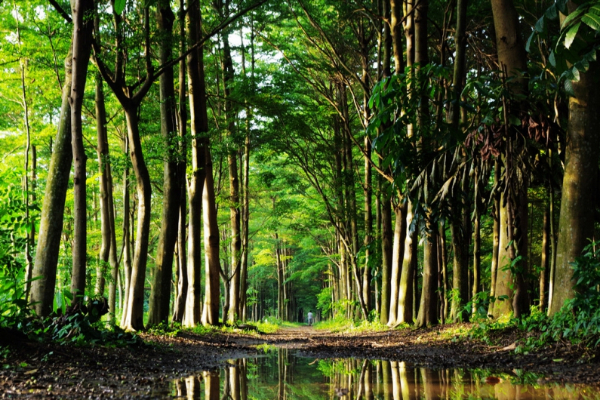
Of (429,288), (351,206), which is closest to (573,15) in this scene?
(429,288)

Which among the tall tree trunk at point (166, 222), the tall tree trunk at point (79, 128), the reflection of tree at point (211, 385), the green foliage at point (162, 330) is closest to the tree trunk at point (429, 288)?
the green foliage at point (162, 330)

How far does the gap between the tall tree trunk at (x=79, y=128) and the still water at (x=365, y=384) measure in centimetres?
292

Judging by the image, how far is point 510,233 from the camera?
7.27m

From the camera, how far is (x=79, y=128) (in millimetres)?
7277

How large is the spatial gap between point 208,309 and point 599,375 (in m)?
12.2

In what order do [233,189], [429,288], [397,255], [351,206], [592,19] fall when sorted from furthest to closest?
1. [233,189]
2. [351,206]
3. [397,255]
4. [429,288]
5. [592,19]

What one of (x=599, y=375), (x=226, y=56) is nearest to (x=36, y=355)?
(x=599, y=375)

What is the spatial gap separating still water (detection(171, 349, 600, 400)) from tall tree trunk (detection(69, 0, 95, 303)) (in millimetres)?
2921

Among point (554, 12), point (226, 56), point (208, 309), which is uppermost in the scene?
point (226, 56)

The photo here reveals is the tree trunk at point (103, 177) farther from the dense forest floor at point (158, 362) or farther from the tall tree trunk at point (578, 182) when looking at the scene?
the tall tree trunk at point (578, 182)

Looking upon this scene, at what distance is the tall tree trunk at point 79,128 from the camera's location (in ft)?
23.4

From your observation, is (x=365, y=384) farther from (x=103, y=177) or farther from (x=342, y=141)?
(x=342, y=141)

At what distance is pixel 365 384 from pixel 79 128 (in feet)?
17.9

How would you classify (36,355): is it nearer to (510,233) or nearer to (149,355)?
(149,355)
